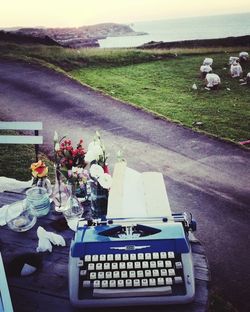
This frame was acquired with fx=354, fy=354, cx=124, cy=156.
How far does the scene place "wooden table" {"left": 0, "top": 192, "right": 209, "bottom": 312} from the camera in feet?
5.77

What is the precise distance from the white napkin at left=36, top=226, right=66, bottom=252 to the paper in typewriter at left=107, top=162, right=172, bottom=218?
1.31 feet

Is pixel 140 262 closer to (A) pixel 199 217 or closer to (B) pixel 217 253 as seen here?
(B) pixel 217 253

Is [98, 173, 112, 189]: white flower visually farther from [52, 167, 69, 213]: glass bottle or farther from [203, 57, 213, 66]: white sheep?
[203, 57, 213, 66]: white sheep

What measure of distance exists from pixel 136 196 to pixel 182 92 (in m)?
7.59

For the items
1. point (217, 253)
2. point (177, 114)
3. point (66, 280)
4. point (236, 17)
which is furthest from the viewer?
point (236, 17)

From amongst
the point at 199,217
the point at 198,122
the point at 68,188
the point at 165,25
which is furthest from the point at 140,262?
the point at 165,25

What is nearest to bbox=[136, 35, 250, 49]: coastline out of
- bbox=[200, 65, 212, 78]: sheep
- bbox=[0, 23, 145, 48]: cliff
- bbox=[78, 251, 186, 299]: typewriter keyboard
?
bbox=[200, 65, 212, 78]: sheep

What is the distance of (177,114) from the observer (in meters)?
7.81

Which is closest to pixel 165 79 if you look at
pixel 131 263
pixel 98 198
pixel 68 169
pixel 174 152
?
pixel 174 152

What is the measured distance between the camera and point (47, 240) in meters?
2.19

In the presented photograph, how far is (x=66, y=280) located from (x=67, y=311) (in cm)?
22

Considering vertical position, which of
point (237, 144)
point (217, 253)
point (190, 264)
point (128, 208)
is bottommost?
point (217, 253)

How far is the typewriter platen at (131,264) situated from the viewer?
1.73m

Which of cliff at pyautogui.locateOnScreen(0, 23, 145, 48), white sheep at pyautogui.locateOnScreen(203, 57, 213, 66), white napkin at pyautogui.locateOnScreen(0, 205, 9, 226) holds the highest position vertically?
cliff at pyautogui.locateOnScreen(0, 23, 145, 48)
